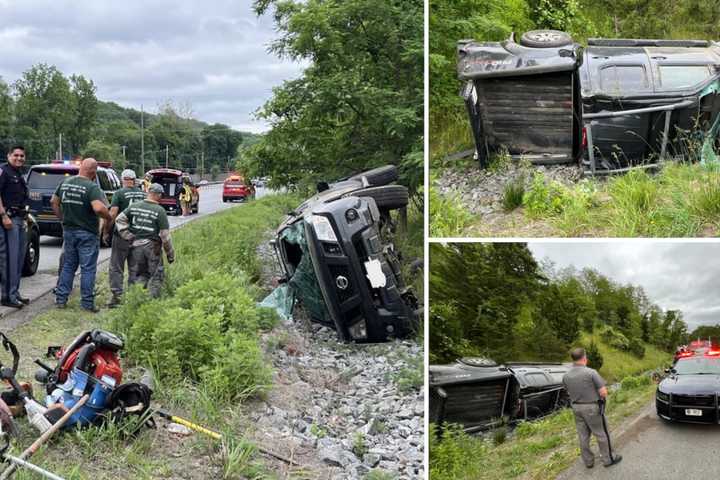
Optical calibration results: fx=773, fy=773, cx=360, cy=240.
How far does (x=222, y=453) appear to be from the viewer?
16.0ft

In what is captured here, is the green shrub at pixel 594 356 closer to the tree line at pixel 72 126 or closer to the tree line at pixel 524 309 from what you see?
the tree line at pixel 524 309

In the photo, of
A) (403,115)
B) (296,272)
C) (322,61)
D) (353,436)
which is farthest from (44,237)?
(353,436)

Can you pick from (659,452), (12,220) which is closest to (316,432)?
(659,452)

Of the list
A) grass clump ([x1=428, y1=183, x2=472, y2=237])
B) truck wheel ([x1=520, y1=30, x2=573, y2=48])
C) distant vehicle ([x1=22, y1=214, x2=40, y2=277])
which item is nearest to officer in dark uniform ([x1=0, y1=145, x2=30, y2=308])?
distant vehicle ([x1=22, y1=214, x2=40, y2=277])

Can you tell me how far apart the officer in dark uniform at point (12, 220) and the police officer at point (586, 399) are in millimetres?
6601

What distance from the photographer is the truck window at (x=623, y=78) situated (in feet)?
12.6

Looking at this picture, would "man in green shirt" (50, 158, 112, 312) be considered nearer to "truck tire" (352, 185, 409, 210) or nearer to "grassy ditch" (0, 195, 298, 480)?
"grassy ditch" (0, 195, 298, 480)

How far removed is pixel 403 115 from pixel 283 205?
43.8 feet

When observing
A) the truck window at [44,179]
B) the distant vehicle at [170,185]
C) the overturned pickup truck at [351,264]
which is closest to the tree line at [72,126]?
the distant vehicle at [170,185]

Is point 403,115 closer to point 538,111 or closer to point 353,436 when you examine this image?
point 353,436

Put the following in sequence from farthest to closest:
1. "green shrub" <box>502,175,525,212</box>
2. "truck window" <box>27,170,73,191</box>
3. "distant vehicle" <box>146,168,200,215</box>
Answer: "distant vehicle" <box>146,168,200,215</box> → "truck window" <box>27,170,73,191</box> → "green shrub" <box>502,175,525,212</box>

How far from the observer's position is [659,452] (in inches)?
133

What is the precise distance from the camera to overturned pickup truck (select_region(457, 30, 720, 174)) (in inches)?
141

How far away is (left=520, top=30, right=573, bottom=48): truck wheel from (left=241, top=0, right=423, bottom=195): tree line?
9.25 m
